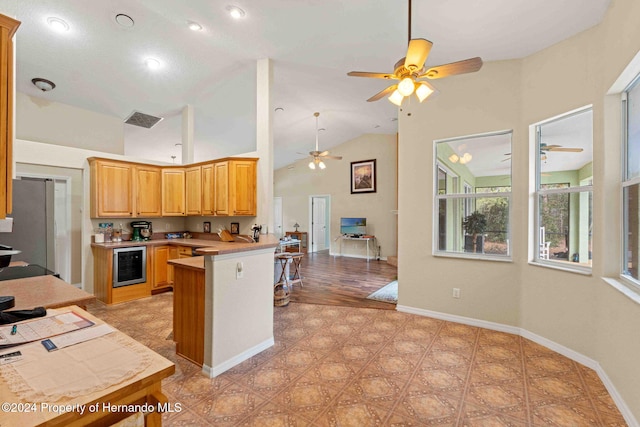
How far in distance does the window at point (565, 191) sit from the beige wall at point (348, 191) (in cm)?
487

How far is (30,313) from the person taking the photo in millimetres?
1378

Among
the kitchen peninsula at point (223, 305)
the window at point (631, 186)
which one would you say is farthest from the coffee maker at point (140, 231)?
the window at point (631, 186)

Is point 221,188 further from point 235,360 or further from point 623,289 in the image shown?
point 623,289

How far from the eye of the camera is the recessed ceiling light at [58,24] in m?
3.12

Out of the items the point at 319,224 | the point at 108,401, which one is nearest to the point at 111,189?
the point at 108,401

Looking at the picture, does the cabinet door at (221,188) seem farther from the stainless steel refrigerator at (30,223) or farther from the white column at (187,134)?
the stainless steel refrigerator at (30,223)

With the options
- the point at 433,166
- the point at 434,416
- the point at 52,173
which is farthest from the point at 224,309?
the point at 52,173

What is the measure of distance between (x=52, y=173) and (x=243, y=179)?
10.4ft

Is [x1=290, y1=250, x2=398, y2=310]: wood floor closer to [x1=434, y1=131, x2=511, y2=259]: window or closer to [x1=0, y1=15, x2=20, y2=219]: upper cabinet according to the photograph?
[x1=434, y1=131, x2=511, y2=259]: window

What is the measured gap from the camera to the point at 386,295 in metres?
4.64

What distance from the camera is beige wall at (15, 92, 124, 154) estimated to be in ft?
14.0

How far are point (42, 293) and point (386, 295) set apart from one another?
4186 millimetres

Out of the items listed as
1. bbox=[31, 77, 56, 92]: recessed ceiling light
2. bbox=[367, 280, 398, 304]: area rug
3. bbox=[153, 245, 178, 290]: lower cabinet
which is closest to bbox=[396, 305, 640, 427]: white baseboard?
bbox=[367, 280, 398, 304]: area rug

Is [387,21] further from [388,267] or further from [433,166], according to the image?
[388,267]
